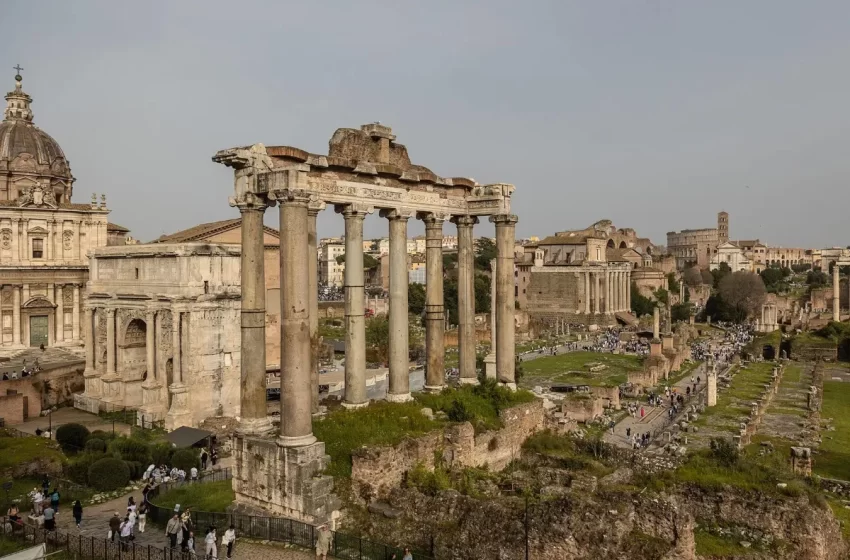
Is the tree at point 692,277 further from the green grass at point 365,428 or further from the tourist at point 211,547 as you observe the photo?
the tourist at point 211,547

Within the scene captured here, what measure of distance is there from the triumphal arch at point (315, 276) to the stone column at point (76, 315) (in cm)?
2990

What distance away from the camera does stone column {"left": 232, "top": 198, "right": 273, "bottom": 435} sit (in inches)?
527

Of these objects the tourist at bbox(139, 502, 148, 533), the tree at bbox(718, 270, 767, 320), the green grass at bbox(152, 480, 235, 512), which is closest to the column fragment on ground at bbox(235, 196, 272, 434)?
the green grass at bbox(152, 480, 235, 512)

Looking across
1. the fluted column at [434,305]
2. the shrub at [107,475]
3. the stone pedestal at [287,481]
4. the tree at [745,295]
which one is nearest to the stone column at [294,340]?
the stone pedestal at [287,481]

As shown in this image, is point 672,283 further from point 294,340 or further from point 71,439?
point 294,340

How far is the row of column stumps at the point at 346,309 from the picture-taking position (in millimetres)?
12227

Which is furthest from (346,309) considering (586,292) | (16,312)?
(586,292)

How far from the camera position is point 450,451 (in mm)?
14203

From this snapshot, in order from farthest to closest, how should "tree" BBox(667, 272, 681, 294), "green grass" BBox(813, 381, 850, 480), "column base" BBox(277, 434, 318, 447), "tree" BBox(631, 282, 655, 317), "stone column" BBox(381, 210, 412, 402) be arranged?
"tree" BBox(667, 272, 681, 294), "tree" BBox(631, 282, 655, 317), "green grass" BBox(813, 381, 850, 480), "stone column" BBox(381, 210, 412, 402), "column base" BBox(277, 434, 318, 447)

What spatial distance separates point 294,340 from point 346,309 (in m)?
2.78

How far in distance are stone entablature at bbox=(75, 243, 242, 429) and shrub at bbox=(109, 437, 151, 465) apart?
5462 mm

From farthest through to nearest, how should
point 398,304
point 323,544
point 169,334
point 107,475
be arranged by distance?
point 169,334 < point 107,475 < point 398,304 < point 323,544

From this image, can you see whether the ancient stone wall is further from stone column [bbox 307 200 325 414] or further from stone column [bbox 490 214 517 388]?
stone column [bbox 307 200 325 414]

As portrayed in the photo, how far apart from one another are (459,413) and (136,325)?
72.9ft
